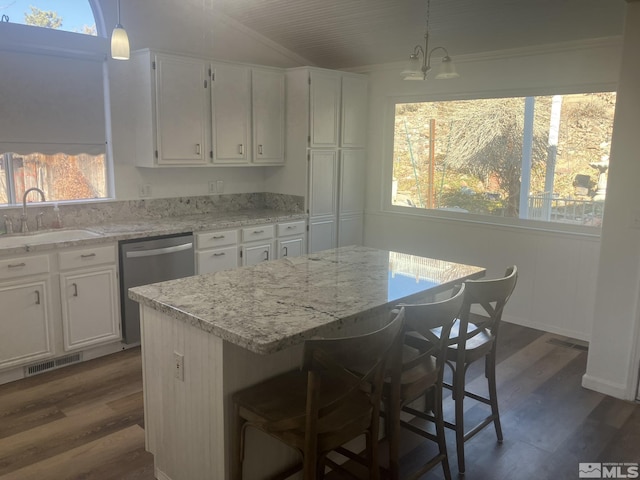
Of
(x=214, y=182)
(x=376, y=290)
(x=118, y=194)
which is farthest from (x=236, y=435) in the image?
(x=214, y=182)

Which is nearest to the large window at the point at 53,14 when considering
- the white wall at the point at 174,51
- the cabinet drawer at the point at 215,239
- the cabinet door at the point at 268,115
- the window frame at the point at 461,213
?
the white wall at the point at 174,51

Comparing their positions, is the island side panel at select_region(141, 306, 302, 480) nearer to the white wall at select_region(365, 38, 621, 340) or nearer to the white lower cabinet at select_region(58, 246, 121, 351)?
the white lower cabinet at select_region(58, 246, 121, 351)

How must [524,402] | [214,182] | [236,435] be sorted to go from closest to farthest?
[236,435] < [524,402] < [214,182]

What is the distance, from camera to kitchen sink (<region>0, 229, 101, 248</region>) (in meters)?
3.69

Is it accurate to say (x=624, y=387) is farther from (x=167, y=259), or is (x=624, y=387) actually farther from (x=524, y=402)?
(x=167, y=259)

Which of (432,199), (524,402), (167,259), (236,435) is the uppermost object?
(432,199)

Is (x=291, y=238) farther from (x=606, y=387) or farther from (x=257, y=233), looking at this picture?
(x=606, y=387)

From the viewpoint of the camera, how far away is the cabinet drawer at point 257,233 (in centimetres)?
466

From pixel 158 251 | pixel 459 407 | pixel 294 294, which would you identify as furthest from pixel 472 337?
pixel 158 251

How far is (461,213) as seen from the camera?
16.8ft

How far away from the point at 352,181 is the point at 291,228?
100 cm

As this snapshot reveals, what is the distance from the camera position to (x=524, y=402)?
10.8 feet

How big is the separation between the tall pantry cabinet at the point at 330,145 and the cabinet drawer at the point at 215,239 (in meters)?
0.97

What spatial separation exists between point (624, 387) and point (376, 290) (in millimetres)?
2101
